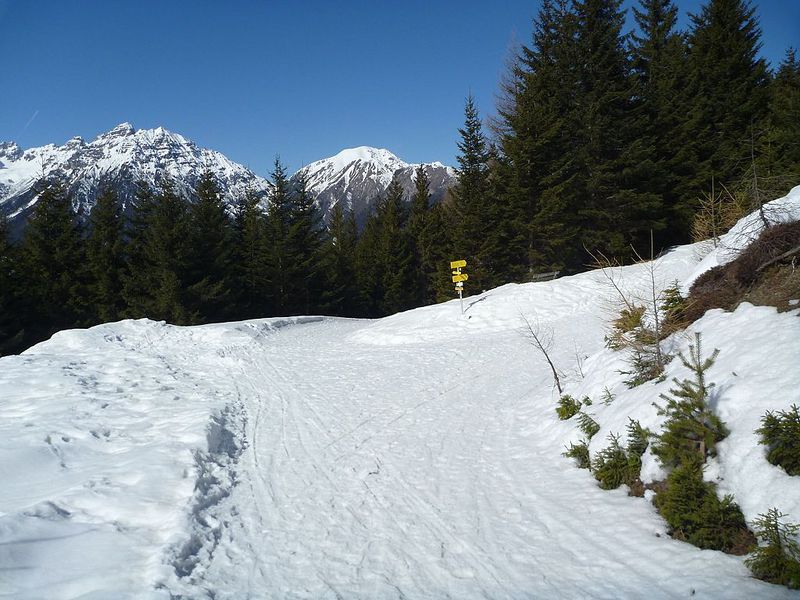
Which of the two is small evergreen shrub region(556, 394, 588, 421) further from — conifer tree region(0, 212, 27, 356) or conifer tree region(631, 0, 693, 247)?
conifer tree region(0, 212, 27, 356)

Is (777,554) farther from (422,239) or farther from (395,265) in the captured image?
(395,265)

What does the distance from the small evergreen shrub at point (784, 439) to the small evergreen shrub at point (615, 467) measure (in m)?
1.29

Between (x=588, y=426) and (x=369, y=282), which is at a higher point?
(x=369, y=282)

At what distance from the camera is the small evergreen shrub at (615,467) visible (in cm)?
428

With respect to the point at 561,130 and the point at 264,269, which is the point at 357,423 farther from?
the point at 264,269

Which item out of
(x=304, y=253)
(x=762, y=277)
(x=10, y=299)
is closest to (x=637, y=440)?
(x=762, y=277)

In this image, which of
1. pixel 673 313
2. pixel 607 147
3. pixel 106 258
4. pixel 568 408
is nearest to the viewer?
pixel 568 408

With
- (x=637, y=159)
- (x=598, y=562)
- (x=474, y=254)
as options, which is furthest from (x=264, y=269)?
(x=598, y=562)

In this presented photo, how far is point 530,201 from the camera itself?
21797mm

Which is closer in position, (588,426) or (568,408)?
(588,426)

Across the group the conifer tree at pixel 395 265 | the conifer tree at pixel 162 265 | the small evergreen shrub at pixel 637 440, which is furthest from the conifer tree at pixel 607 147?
the conifer tree at pixel 162 265

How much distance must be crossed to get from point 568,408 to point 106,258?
2880cm

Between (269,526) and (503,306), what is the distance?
13.1 metres

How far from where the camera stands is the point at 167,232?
975 inches
